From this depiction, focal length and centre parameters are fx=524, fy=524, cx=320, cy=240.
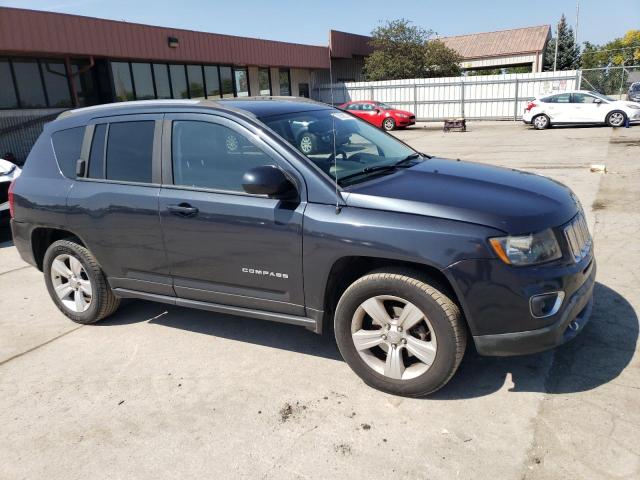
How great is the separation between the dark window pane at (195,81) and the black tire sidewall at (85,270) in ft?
Result: 66.7

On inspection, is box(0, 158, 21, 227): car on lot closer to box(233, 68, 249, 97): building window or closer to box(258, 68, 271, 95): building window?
box(233, 68, 249, 97): building window

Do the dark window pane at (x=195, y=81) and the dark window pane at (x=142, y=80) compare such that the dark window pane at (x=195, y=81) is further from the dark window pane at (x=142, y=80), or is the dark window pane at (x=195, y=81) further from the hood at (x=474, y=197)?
the hood at (x=474, y=197)

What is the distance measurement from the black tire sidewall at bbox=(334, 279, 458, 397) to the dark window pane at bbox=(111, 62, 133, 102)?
18904 mm

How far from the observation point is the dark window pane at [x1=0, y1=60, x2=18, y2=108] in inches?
642

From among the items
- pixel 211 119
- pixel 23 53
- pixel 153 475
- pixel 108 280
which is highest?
pixel 23 53

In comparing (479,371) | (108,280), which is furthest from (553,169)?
(108,280)

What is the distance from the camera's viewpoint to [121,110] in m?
4.11

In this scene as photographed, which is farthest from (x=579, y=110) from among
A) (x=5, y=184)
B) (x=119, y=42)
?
(x=5, y=184)

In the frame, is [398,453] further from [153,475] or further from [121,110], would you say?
[121,110]

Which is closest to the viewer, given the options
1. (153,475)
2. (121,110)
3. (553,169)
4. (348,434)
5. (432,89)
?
(153,475)

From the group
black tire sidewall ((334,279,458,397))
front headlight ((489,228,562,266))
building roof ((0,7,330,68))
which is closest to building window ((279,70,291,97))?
building roof ((0,7,330,68))

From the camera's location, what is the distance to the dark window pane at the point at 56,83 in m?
17.7

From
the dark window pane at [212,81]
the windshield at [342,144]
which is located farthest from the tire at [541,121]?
the windshield at [342,144]

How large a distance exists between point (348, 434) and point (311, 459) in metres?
0.27
